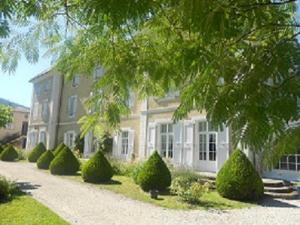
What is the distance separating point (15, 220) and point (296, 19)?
6.99 m

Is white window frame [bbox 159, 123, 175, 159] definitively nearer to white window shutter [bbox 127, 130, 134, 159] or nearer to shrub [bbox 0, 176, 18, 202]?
white window shutter [bbox 127, 130, 134, 159]

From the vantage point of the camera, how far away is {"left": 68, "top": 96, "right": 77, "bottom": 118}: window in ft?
98.6

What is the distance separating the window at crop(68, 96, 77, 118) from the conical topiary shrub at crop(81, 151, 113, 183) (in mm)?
15704

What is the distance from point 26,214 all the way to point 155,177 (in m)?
5.19

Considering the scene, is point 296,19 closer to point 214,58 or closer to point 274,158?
point 214,58

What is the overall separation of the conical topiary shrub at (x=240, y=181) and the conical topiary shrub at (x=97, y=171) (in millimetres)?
5166

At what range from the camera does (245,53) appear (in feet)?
7.55

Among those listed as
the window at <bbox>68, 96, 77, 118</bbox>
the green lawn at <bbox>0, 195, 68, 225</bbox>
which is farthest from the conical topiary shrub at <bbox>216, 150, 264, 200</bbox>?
the window at <bbox>68, 96, 77, 118</bbox>

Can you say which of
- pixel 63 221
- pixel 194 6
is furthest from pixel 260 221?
pixel 194 6

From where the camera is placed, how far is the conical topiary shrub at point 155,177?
12219 mm

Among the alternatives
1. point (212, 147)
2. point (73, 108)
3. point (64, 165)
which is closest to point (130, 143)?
point (64, 165)

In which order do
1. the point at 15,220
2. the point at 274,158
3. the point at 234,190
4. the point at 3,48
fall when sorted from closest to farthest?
the point at 274,158 → the point at 3,48 → the point at 15,220 → the point at 234,190

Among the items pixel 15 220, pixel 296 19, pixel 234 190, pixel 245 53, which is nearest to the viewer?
pixel 245 53

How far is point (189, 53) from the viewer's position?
2234 mm
